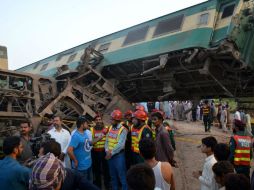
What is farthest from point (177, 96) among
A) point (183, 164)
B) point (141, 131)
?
point (141, 131)

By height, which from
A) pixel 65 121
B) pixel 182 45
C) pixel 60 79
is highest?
pixel 182 45

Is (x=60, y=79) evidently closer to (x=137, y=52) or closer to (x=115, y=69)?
(x=115, y=69)

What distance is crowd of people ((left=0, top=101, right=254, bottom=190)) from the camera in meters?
1.88

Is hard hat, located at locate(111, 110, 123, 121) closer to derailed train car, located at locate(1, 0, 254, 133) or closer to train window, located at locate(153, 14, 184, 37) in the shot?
derailed train car, located at locate(1, 0, 254, 133)

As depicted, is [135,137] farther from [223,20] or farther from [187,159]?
[223,20]

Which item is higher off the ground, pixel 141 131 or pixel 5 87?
pixel 5 87

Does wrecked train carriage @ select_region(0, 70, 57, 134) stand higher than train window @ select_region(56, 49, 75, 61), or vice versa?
train window @ select_region(56, 49, 75, 61)

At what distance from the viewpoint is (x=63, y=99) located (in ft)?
29.7

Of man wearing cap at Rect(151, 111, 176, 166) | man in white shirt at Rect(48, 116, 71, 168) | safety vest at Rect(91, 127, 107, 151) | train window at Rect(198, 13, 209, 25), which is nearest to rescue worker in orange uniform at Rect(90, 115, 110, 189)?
safety vest at Rect(91, 127, 107, 151)

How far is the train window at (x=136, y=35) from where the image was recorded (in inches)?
379

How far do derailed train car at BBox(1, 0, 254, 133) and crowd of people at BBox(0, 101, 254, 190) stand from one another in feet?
9.62

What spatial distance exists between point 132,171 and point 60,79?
893 cm

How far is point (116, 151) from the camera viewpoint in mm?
4773

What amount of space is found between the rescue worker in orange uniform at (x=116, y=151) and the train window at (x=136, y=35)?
17.1 ft
